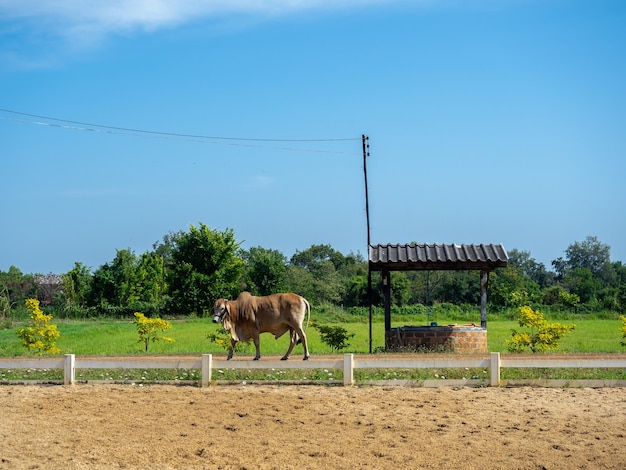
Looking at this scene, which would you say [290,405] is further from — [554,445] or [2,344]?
[2,344]

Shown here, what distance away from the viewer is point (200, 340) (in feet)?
107

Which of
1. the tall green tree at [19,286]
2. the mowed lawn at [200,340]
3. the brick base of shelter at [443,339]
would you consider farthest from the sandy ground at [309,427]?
the tall green tree at [19,286]

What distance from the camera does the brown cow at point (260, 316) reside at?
63.3 ft

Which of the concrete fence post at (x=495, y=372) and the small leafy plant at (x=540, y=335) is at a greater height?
the small leafy plant at (x=540, y=335)

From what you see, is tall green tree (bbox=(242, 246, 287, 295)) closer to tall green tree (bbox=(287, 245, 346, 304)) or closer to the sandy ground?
tall green tree (bbox=(287, 245, 346, 304))

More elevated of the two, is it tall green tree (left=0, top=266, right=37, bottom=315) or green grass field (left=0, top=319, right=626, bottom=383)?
tall green tree (left=0, top=266, right=37, bottom=315)

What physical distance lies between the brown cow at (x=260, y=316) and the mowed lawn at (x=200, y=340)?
6.93 feet

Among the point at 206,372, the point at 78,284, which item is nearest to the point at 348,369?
the point at 206,372

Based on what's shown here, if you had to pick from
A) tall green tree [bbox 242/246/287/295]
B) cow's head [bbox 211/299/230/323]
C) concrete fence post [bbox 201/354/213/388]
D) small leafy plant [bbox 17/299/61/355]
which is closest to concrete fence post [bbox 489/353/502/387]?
concrete fence post [bbox 201/354/213/388]

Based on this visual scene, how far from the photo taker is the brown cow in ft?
63.3

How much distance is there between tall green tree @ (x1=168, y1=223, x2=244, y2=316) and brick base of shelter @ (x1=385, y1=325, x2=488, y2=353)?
99.7ft

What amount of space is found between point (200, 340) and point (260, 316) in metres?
13.6

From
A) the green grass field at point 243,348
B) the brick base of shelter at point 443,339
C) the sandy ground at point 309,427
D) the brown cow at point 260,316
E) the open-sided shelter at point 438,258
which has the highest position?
the open-sided shelter at point 438,258

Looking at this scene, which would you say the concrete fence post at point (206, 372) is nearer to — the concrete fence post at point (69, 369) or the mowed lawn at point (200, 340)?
the concrete fence post at point (69, 369)
